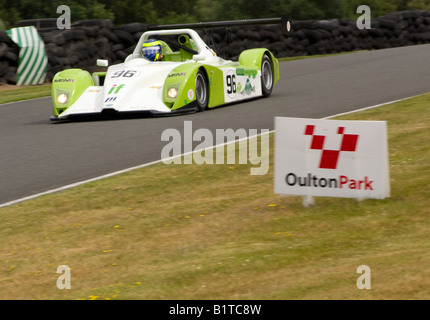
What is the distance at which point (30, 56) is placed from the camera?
18.5 m

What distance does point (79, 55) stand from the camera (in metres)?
19.6

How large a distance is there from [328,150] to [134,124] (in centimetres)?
529

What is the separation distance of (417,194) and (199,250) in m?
2.03

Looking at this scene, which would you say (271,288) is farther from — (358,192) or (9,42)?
(9,42)

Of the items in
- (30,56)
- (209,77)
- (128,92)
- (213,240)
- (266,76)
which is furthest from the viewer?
(30,56)

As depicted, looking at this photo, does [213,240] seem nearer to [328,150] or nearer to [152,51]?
[328,150]

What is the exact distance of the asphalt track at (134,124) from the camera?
356 inches

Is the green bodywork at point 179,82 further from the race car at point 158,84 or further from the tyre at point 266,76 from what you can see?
the tyre at point 266,76

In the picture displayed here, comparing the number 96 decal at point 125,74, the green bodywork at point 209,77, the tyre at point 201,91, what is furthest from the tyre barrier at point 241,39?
the number 96 decal at point 125,74

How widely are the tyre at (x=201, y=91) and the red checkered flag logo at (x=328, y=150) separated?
5.71m

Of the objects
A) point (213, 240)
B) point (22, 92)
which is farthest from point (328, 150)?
point (22, 92)

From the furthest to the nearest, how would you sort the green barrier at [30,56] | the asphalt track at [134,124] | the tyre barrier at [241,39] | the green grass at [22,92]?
the tyre barrier at [241,39] < the green barrier at [30,56] < the green grass at [22,92] < the asphalt track at [134,124]

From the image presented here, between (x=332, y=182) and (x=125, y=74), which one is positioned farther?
(x=125, y=74)

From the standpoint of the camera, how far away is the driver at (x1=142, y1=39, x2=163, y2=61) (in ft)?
43.7
